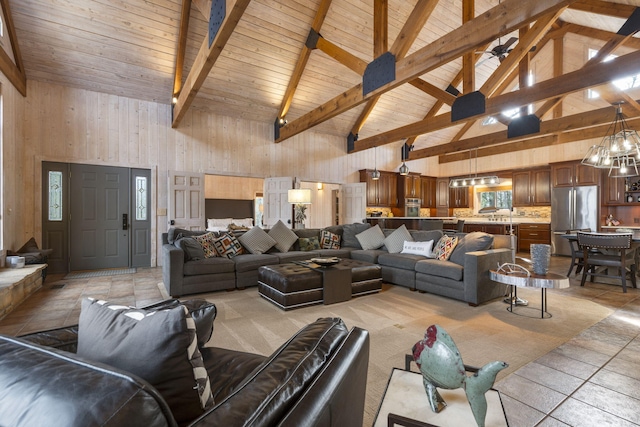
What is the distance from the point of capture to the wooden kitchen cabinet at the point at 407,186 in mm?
10000

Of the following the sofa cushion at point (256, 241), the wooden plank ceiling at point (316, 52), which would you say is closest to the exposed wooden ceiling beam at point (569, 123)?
the wooden plank ceiling at point (316, 52)

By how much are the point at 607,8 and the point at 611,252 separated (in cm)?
385

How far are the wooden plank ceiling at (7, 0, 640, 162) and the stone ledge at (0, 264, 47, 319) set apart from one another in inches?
129

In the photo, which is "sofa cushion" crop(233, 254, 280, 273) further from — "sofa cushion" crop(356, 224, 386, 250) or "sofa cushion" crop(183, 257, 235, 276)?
"sofa cushion" crop(356, 224, 386, 250)

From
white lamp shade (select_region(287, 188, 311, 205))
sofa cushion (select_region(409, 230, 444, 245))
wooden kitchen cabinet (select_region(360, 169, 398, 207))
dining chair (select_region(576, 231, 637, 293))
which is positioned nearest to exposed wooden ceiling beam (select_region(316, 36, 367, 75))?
white lamp shade (select_region(287, 188, 311, 205))

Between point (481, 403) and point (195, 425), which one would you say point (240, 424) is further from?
point (481, 403)

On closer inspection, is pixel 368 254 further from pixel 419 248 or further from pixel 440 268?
pixel 440 268

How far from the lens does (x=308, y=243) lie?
A: 545 cm

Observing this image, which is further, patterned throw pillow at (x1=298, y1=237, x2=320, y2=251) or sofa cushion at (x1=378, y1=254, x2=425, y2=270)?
patterned throw pillow at (x1=298, y1=237, x2=320, y2=251)

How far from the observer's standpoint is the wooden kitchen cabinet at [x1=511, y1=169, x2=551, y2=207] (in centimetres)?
838

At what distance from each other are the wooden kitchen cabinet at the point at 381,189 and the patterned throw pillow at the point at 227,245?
5.35 metres

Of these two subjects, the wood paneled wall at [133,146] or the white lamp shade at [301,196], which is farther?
the white lamp shade at [301,196]

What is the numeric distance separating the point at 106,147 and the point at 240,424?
6714 mm

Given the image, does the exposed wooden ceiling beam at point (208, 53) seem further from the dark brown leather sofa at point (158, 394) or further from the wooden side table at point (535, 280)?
the wooden side table at point (535, 280)
